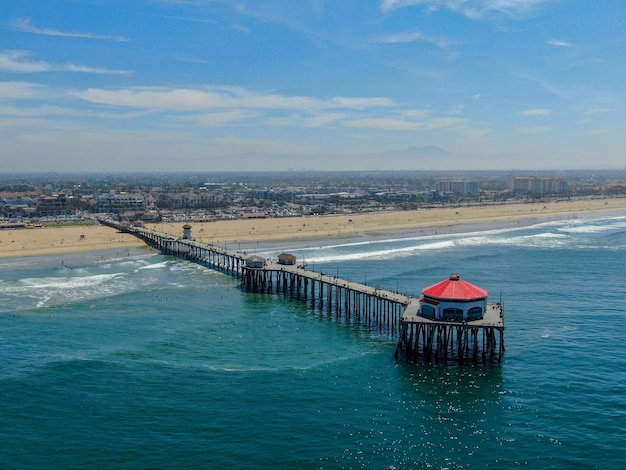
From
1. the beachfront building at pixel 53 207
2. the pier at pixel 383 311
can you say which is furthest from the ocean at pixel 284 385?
the beachfront building at pixel 53 207

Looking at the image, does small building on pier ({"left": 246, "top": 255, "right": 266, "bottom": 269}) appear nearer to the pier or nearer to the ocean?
the pier

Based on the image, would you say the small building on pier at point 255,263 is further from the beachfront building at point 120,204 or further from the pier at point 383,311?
the beachfront building at point 120,204

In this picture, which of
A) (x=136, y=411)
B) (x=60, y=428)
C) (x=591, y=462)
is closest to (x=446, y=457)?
(x=591, y=462)

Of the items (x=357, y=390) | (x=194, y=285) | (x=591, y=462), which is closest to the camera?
(x=591, y=462)

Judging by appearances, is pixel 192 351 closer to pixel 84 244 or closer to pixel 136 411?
pixel 136 411

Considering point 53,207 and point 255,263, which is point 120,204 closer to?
point 53,207

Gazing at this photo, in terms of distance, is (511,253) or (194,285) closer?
(194,285)

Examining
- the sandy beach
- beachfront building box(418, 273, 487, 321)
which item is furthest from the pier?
the sandy beach

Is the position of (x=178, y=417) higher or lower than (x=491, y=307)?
lower
